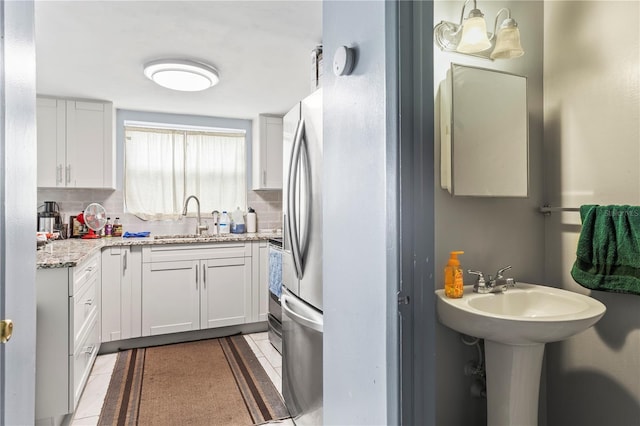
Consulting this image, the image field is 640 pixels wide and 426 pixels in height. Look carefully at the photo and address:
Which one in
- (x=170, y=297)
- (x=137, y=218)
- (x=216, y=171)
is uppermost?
(x=216, y=171)

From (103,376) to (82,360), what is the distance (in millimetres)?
556

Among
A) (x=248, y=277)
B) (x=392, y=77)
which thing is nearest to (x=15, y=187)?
(x=392, y=77)

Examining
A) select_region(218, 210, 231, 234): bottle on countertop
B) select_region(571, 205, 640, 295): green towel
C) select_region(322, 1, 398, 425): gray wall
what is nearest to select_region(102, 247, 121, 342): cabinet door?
select_region(218, 210, 231, 234): bottle on countertop

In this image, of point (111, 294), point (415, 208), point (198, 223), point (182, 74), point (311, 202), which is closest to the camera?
point (415, 208)

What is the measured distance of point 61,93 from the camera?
326 cm

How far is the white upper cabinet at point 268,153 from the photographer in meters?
4.09

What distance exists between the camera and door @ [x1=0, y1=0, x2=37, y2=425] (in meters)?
0.81

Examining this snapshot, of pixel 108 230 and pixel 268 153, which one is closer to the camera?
pixel 108 230

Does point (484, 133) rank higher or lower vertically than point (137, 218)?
higher

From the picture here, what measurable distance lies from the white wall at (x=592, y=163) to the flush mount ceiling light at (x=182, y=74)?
2.16m

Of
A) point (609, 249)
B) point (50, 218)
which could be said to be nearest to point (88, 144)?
point (50, 218)

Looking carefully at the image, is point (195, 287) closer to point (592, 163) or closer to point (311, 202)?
point (311, 202)

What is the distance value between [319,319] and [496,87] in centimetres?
119

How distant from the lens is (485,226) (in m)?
1.35
